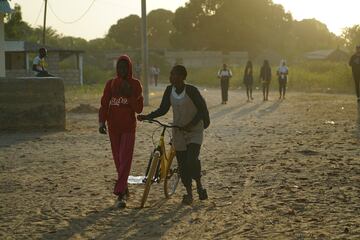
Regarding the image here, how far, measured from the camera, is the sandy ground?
6.12 meters

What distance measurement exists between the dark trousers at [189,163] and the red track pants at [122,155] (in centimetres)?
56

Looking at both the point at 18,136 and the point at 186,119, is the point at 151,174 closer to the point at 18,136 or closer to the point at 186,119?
the point at 186,119

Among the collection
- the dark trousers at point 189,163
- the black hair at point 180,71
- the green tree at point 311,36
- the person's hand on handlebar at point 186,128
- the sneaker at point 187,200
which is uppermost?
the green tree at point 311,36

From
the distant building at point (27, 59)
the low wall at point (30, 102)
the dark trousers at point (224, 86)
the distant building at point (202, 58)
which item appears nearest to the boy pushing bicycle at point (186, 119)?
the low wall at point (30, 102)

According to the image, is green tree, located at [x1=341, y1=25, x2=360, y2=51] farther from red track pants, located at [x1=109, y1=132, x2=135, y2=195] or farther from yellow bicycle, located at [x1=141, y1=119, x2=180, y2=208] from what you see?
red track pants, located at [x1=109, y1=132, x2=135, y2=195]

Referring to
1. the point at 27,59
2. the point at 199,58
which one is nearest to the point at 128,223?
the point at 27,59

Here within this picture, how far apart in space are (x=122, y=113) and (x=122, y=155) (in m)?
0.47

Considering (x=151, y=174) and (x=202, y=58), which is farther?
(x=202, y=58)

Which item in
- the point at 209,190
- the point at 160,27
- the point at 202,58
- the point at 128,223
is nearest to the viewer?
the point at 128,223

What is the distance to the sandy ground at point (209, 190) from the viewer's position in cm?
612

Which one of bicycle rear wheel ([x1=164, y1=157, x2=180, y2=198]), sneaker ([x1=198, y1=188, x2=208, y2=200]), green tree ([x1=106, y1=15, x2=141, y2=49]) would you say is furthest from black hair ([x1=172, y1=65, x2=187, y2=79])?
green tree ([x1=106, y1=15, x2=141, y2=49])

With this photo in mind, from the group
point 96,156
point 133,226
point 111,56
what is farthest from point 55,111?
point 111,56

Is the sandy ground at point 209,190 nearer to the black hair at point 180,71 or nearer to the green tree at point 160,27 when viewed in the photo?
the black hair at point 180,71

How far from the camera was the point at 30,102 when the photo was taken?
14922mm
